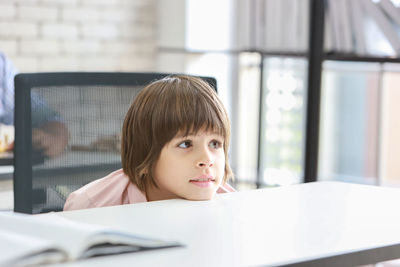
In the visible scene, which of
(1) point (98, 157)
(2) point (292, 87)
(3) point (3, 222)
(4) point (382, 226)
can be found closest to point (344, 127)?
(2) point (292, 87)

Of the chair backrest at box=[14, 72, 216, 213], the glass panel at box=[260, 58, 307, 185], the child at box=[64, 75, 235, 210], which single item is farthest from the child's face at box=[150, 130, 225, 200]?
the glass panel at box=[260, 58, 307, 185]

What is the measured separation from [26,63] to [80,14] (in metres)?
0.44

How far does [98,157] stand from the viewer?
63.3 inches

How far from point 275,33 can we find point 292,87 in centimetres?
29

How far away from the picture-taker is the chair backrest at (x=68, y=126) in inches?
57.6

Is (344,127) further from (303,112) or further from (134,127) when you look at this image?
(134,127)

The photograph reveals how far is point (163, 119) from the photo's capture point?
4.31 ft

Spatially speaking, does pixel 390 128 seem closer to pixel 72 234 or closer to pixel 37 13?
pixel 37 13

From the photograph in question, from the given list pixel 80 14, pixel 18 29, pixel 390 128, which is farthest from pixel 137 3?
pixel 390 128

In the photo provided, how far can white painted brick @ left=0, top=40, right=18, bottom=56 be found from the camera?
12.9ft

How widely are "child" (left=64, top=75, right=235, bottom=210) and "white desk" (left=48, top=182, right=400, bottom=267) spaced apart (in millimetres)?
52

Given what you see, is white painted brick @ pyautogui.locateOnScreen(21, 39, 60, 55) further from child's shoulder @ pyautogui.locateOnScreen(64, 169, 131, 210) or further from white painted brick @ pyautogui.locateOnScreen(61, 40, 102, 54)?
child's shoulder @ pyautogui.locateOnScreen(64, 169, 131, 210)

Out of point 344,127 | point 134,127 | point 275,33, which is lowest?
point 344,127

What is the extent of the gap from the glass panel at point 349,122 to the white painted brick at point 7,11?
64.5 inches
